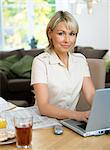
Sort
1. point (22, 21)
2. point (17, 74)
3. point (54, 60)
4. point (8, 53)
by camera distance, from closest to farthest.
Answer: point (54, 60) → point (17, 74) → point (8, 53) → point (22, 21)

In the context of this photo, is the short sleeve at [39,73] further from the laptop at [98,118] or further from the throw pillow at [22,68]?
the throw pillow at [22,68]

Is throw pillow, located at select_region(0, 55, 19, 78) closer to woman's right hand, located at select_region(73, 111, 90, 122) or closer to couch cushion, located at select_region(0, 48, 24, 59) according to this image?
couch cushion, located at select_region(0, 48, 24, 59)

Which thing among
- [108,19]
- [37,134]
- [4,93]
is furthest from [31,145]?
[108,19]

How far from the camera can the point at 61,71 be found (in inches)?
85.9

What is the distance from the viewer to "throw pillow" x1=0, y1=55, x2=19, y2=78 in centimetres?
557

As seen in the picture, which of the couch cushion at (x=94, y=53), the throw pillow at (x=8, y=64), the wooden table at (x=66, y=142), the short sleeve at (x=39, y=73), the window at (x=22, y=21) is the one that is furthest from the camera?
the window at (x=22, y=21)

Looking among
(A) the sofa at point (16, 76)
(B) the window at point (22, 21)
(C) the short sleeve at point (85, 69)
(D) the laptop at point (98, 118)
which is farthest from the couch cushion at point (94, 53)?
(D) the laptop at point (98, 118)

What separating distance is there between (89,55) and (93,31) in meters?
0.75

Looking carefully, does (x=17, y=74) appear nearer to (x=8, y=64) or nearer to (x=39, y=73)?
(x=8, y=64)

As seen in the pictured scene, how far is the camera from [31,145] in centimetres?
146

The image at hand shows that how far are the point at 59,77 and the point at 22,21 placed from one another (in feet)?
15.8

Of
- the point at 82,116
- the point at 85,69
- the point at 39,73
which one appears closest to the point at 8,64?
the point at 85,69

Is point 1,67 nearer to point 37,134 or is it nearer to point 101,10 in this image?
point 101,10

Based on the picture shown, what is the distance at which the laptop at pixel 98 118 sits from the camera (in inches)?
58.5
